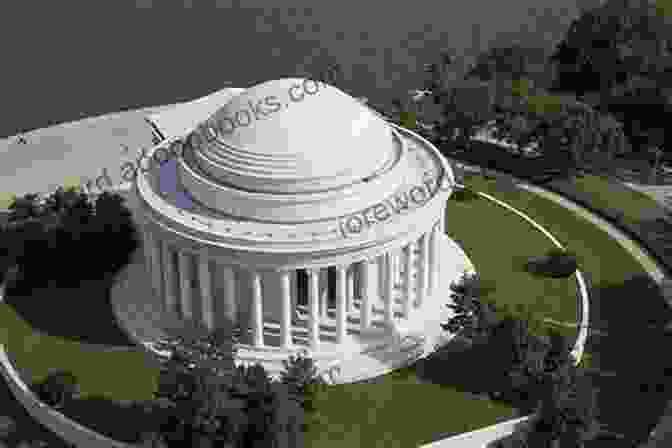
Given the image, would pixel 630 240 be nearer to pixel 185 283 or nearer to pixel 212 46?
A: pixel 185 283

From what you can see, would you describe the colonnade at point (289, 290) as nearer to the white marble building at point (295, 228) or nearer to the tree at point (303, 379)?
the white marble building at point (295, 228)

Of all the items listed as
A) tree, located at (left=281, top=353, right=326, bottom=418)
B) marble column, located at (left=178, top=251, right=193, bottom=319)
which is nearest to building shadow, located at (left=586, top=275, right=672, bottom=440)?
tree, located at (left=281, top=353, right=326, bottom=418)

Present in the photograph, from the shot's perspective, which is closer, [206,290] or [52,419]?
[52,419]

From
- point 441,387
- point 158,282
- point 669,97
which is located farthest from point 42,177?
point 669,97

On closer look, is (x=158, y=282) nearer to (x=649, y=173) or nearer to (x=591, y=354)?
(x=591, y=354)

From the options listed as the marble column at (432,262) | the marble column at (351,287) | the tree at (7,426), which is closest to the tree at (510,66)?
the marble column at (432,262)

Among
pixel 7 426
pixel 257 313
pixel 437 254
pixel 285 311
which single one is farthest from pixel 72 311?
pixel 437 254

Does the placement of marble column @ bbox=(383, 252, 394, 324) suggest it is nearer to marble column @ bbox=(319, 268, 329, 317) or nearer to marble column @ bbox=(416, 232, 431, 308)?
marble column @ bbox=(416, 232, 431, 308)
